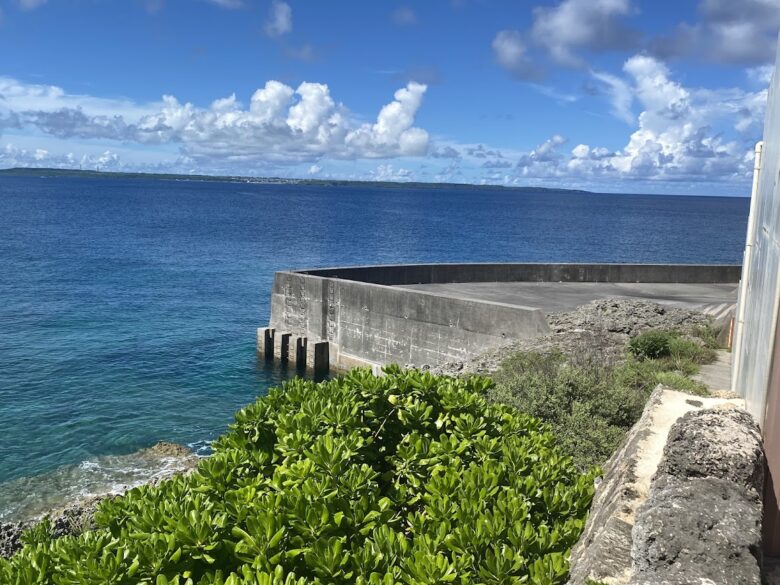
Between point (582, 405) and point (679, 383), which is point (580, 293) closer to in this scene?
point (679, 383)

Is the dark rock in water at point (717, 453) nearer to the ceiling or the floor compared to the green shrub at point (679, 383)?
nearer to the ceiling

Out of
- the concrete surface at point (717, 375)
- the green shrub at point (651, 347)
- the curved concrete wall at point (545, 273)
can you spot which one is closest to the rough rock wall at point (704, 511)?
the concrete surface at point (717, 375)

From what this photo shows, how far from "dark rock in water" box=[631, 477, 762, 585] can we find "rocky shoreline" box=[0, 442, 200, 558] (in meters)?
4.02

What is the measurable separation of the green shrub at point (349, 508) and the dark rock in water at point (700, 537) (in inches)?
28.7

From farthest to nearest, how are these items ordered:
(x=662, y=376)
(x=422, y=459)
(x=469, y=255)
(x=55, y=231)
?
1. (x=55, y=231)
2. (x=469, y=255)
3. (x=662, y=376)
4. (x=422, y=459)

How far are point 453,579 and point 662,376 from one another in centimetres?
977

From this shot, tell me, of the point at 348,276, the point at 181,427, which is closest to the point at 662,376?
the point at 181,427

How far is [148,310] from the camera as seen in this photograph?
119ft

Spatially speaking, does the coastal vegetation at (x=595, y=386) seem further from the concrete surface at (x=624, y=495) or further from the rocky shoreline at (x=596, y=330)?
the concrete surface at (x=624, y=495)

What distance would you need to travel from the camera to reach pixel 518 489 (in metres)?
4.84

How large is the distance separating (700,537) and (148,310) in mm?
35816

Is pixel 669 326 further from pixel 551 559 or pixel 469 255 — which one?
pixel 469 255

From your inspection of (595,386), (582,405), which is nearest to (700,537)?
(582,405)

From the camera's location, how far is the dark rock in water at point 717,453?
3.78m
